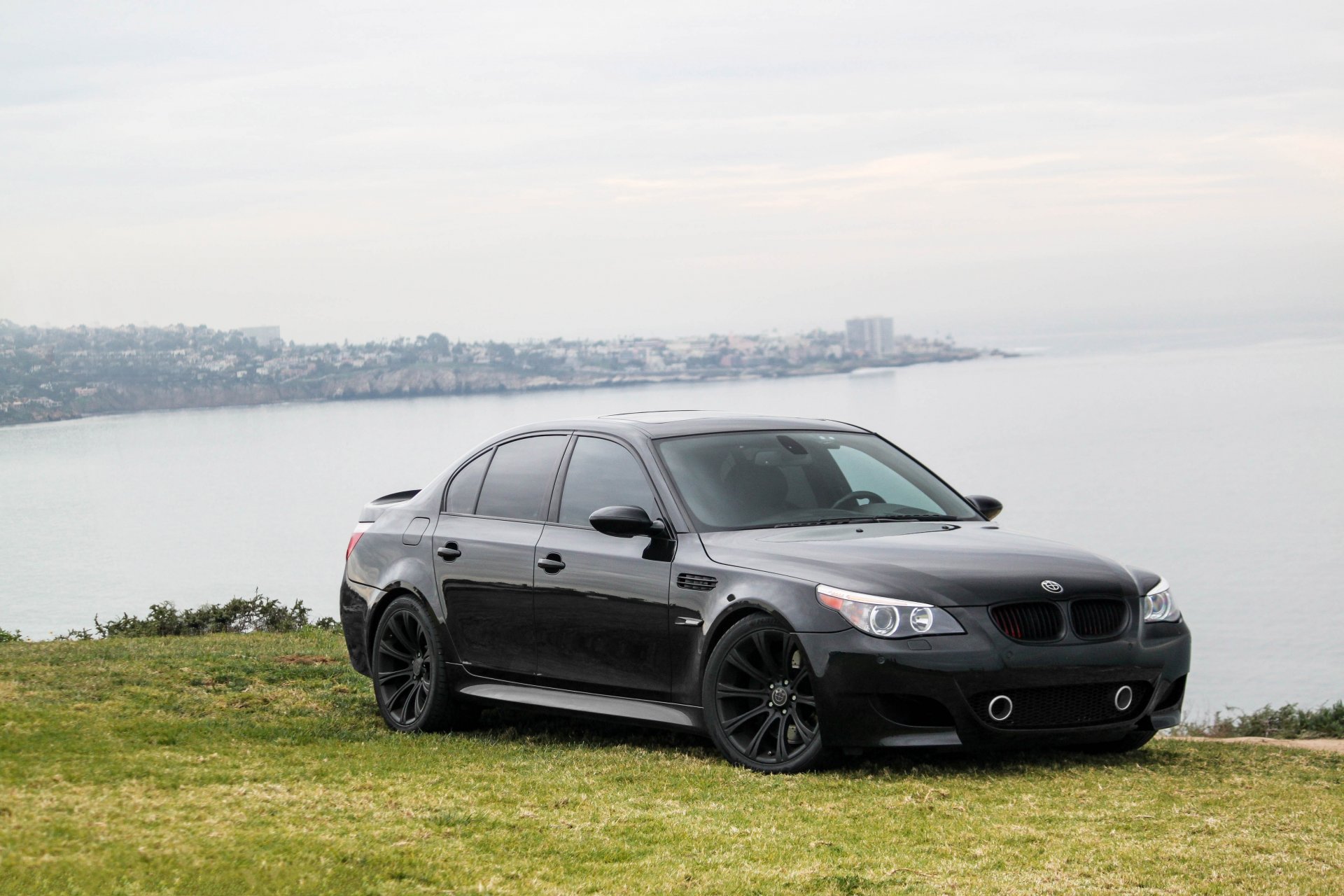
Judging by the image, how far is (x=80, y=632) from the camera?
20.6m

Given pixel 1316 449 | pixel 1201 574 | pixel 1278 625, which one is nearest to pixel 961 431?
pixel 1316 449

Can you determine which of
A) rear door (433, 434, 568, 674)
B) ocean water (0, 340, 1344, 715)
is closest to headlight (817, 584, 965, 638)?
rear door (433, 434, 568, 674)

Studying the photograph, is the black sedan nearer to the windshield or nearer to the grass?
the windshield

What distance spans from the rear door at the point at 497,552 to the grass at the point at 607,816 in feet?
1.70

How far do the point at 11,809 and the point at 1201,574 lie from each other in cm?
7040

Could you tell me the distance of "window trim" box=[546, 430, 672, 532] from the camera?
7.59m

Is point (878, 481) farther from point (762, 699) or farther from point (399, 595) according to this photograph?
point (399, 595)

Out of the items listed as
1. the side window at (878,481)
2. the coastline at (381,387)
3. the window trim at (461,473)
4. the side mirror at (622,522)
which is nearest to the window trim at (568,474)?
the side mirror at (622,522)

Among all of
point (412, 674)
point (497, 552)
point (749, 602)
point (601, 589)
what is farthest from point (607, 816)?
point (412, 674)

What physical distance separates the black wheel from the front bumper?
0.52 ft

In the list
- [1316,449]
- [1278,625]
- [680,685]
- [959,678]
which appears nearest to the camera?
[959,678]

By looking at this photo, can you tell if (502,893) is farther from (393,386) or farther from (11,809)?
(393,386)

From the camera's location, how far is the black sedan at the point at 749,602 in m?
6.47

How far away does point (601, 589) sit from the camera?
297 inches
